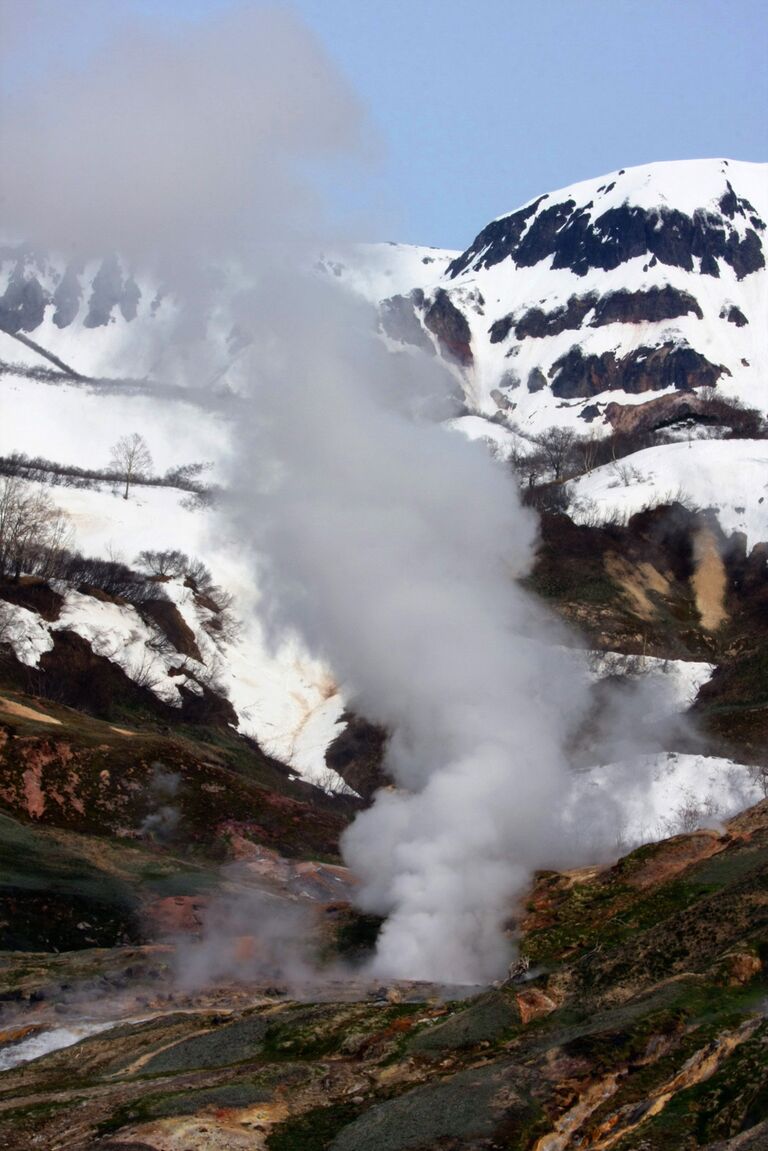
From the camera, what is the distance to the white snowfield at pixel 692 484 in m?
112

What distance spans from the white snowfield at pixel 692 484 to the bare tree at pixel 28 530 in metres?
44.0

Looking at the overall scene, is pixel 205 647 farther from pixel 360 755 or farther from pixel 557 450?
pixel 557 450

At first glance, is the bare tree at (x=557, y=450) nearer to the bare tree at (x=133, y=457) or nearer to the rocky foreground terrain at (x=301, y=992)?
the bare tree at (x=133, y=457)

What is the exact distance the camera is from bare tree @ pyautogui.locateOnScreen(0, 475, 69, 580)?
298ft

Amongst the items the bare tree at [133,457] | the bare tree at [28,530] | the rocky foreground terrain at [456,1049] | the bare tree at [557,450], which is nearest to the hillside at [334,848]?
the rocky foreground terrain at [456,1049]

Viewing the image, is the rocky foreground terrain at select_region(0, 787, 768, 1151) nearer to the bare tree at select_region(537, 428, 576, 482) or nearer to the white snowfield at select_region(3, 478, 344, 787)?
the white snowfield at select_region(3, 478, 344, 787)

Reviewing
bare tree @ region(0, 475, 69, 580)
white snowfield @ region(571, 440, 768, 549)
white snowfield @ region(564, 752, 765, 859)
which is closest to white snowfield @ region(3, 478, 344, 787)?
bare tree @ region(0, 475, 69, 580)

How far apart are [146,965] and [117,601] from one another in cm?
5799

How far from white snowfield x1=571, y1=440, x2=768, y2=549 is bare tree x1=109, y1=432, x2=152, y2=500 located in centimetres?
5485

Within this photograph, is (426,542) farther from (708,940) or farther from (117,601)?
(708,940)

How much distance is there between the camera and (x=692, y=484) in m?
116

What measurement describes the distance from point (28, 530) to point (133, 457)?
55385 mm

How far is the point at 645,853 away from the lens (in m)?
35.6

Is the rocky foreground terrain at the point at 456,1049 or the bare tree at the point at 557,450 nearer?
the rocky foreground terrain at the point at 456,1049
